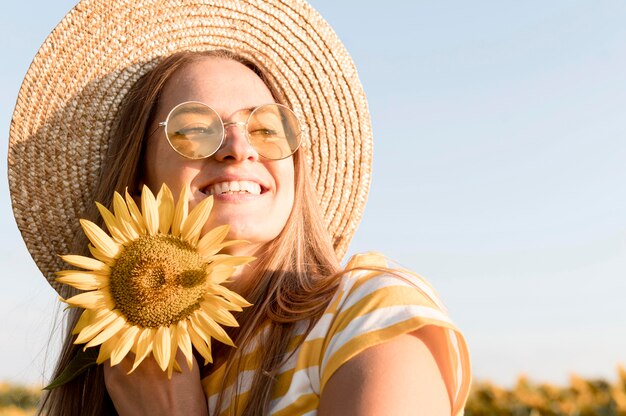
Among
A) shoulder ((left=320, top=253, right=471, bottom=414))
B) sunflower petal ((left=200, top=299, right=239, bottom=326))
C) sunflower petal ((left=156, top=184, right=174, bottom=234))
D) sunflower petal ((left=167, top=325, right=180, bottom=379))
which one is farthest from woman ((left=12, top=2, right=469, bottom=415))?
sunflower petal ((left=156, top=184, right=174, bottom=234))

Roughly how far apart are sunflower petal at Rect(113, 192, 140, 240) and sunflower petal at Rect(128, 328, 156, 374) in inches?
10.5

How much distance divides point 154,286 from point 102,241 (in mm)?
210

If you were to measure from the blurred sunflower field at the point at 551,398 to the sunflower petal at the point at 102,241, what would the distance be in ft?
9.42

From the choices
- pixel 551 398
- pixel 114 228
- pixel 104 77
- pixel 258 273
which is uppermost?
pixel 104 77

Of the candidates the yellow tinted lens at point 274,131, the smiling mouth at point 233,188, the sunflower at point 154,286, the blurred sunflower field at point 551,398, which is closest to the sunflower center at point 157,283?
the sunflower at point 154,286

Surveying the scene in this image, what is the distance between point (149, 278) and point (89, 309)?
204mm

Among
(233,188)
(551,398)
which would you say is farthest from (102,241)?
(551,398)

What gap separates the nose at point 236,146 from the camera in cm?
269

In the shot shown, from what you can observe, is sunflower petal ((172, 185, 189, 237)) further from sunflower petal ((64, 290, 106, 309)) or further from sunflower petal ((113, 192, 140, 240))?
sunflower petal ((64, 290, 106, 309))

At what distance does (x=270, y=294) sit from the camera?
8.53 ft

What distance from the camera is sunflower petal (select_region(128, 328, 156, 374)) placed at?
2.20 metres

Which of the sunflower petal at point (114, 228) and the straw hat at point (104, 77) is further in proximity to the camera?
the straw hat at point (104, 77)

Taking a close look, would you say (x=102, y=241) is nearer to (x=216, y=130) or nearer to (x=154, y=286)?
(x=154, y=286)

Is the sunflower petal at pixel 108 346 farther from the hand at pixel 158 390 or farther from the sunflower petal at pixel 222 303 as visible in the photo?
the sunflower petal at pixel 222 303
